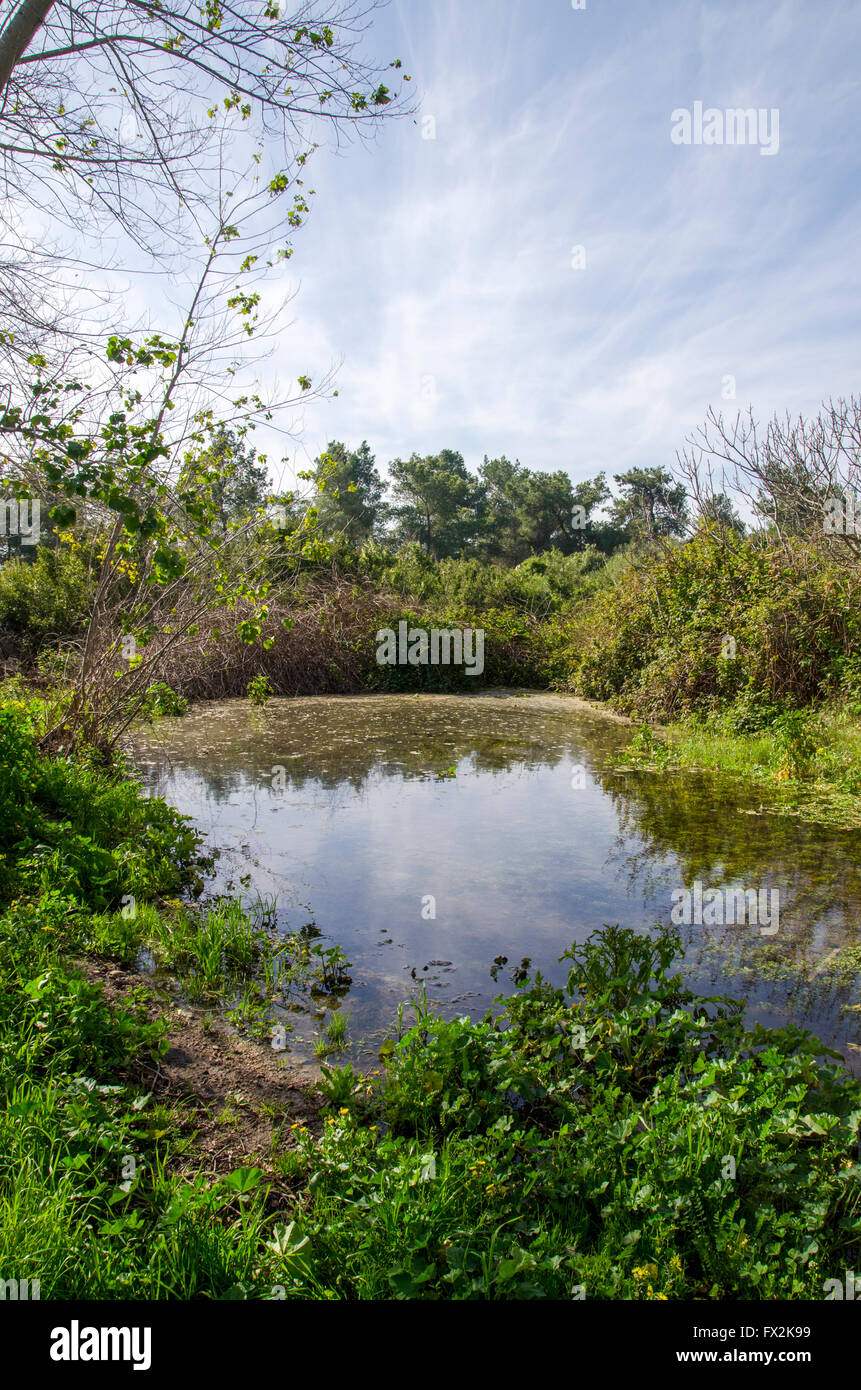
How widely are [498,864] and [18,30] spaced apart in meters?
5.92

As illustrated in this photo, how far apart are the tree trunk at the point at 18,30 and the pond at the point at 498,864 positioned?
5.01 m

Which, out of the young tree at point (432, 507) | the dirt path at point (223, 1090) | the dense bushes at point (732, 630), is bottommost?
the dirt path at point (223, 1090)

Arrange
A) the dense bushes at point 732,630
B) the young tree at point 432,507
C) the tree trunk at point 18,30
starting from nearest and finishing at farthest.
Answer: the tree trunk at point 18,30 < the dense bushes at point 732,630 < the young tree at point 432,507

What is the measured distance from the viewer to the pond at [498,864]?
4246 millimetres

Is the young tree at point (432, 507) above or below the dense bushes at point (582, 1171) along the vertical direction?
above

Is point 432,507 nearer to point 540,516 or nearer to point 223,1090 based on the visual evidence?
point 540,516

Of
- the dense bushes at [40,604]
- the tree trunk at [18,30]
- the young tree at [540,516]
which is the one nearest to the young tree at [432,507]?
the young tree at [540,516]

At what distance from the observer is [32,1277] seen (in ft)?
6.17

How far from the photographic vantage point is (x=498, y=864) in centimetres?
614

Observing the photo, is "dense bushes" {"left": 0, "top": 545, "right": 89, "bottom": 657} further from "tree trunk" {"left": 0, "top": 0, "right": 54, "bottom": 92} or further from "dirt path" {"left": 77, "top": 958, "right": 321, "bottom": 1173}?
"dirt path" {"left": 77, "top": 958, "right": 321, "bottom": 1173}

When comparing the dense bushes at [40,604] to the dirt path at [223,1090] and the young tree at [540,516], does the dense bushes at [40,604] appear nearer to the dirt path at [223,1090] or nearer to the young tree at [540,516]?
→ the dirt path at [223,1090]

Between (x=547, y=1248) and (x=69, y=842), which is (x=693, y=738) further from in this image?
(x=547, y=1248)

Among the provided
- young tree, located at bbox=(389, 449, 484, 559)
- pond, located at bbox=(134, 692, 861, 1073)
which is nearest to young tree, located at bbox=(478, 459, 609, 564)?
young tree, located at bbox=(389, 449, 484, 559)
